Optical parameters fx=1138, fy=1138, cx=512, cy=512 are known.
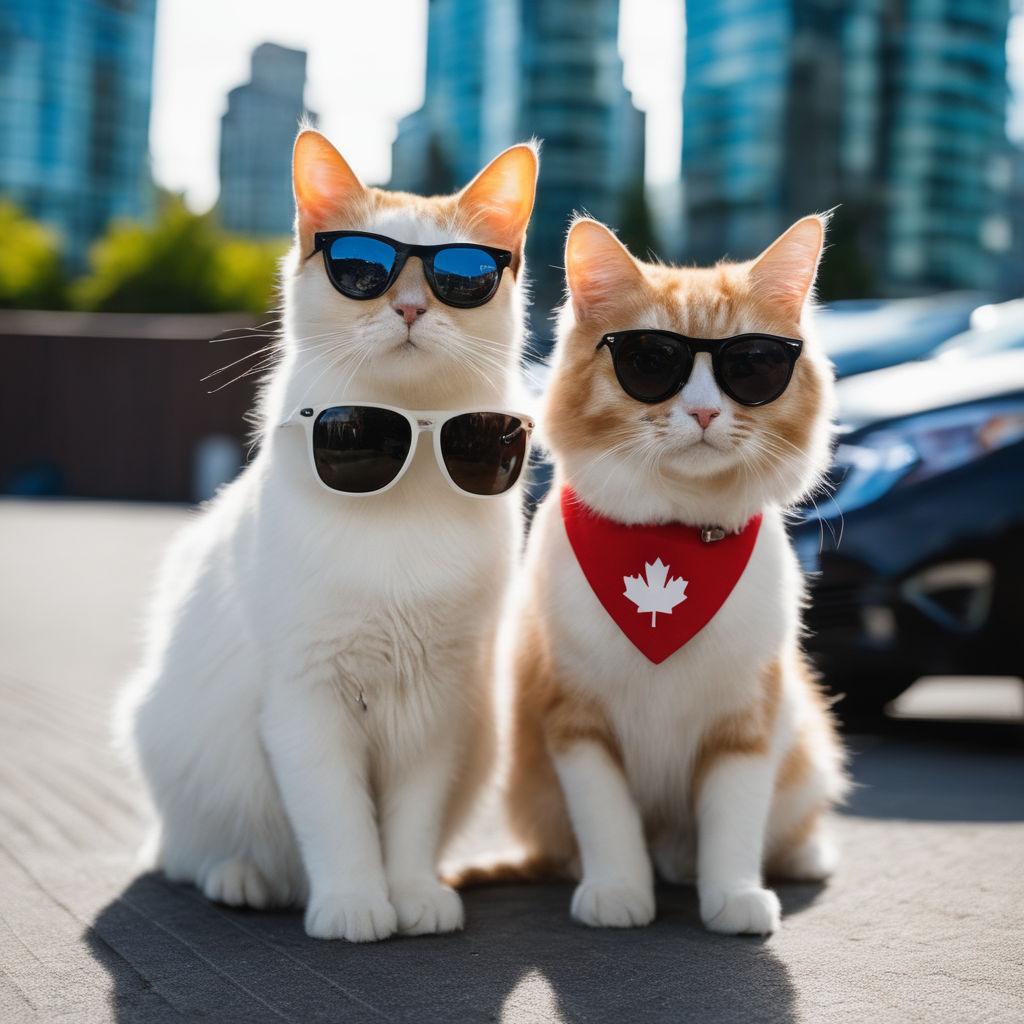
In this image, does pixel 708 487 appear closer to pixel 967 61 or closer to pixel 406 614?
pixel 406 614

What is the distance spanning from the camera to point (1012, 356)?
12.9 ft

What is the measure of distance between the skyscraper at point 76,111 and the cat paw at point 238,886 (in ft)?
248

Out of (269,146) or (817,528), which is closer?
(817,528)

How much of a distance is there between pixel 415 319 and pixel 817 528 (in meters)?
2.03

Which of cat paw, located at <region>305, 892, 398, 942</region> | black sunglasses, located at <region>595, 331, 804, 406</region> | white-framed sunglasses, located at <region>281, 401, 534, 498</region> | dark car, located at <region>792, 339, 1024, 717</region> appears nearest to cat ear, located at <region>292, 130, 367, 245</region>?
white-framed sunglasses, located at <region>281, 401, 534, 498</region>

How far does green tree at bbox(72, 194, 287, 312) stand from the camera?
40.6 metres

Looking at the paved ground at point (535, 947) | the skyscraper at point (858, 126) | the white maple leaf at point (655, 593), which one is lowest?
the paved ground at point (535, 947)

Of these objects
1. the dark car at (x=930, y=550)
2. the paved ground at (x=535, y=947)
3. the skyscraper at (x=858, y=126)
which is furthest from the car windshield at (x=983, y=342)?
the skyscraper at (x=858, y=126)

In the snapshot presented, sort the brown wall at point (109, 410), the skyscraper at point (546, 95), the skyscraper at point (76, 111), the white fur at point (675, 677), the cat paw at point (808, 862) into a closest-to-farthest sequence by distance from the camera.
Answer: the white fur at point (675, 677), the cat paw at point (808, 862), the brown wall at point (109, 410), the skyscraper at point (546, 95), the skyscraper at point (76, 111)

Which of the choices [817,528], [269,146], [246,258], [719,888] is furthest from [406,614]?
[269,146]

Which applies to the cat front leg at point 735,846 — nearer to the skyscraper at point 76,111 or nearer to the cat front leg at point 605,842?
the cat front leg at point 605,842

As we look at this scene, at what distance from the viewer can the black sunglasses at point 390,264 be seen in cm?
196

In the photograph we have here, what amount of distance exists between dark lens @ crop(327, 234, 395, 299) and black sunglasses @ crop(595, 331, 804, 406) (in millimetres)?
416

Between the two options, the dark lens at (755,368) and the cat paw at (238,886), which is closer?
the dark lens at (755,368)
